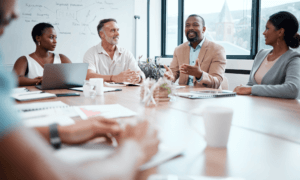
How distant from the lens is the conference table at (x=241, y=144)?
22.0 inches

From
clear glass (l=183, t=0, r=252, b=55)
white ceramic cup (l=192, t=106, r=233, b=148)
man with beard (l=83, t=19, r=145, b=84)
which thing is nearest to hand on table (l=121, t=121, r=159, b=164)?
white ceramic cup (l=192, t=106, r=233, b=148)

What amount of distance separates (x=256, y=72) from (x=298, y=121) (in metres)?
1.39

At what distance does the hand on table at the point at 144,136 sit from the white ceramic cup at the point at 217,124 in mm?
168

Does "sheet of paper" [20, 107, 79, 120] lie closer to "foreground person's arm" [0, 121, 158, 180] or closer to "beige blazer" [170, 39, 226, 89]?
"foreground person's arm" [0, 121, 158, 180]

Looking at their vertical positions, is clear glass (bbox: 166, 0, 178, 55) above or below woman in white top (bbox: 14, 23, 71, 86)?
above

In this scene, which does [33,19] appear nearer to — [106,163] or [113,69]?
[113,69]

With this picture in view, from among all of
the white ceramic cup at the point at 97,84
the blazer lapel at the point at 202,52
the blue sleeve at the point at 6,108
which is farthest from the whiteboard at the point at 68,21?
the blue sleeve at the point at 6,108

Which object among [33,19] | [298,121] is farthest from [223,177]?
[33,19]

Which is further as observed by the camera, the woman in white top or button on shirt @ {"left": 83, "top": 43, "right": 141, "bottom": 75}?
button on shirt @ {"left": 83, "top": 43, "right": 141, "bottom": 75}

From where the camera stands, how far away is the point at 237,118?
109 centimetres

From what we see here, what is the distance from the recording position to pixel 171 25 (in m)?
5.25

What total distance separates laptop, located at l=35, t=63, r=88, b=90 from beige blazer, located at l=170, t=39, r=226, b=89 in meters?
1.17

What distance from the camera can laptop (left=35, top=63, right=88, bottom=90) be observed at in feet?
6.16

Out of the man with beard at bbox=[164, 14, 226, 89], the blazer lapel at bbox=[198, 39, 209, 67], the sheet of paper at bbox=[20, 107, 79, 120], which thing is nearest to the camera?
the sheet of paper at bbox=[20, 107, 79, 120]
